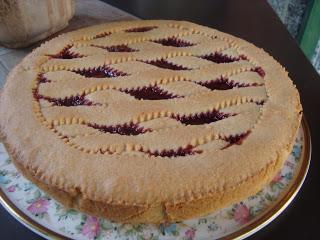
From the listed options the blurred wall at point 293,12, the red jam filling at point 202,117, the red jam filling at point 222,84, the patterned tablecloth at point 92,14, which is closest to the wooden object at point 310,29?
the blurred wall at point 293,12

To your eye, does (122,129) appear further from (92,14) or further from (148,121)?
(92,14)

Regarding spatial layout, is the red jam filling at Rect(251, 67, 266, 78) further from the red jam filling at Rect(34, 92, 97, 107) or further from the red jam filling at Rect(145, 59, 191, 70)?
the red jam filling at Rect(34, 92, 97, 107)

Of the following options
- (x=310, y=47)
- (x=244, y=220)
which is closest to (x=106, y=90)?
(x=244, y=220)

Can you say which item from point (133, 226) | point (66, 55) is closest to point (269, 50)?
point (66, 55)

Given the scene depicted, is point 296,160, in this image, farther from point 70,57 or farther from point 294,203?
point 70,57

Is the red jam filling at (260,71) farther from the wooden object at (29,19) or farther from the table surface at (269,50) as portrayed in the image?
the wooden object at (29,19)

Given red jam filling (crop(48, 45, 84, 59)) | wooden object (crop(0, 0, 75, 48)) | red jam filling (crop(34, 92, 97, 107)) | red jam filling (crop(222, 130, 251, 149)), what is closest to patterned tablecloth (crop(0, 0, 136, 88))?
wooden object (crop(0, 0, 75, 48))
